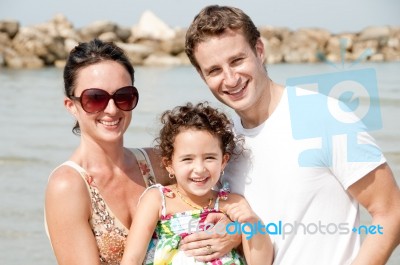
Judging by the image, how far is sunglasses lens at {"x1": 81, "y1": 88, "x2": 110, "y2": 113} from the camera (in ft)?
11.7

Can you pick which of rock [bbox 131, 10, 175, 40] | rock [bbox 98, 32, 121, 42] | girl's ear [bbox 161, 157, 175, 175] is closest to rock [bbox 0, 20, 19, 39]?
rock [bbox 98, 32, 121, 42]

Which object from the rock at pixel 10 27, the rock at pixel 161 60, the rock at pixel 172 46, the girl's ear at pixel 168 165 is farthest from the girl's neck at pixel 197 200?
the rock at pixel 172 46

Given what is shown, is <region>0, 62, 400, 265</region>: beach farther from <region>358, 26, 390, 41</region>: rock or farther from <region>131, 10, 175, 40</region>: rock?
<region>131, 10, 175, 40</region>: rock

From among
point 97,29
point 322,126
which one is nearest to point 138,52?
point 97,29

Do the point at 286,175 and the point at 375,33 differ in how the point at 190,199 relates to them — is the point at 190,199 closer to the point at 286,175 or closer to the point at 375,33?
the point at 286,175

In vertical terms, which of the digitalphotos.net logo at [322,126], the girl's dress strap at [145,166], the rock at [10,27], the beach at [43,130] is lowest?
the beach at [43,130]

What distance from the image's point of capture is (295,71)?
2775cm

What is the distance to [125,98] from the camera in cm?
363

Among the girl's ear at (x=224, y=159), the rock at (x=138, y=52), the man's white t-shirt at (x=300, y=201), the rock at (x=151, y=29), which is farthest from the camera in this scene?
the rock at (x=151, y=29)

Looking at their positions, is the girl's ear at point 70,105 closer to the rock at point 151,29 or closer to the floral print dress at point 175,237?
the floral print dress at point 175,237

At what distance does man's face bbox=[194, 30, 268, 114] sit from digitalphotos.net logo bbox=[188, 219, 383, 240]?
62 centimetres

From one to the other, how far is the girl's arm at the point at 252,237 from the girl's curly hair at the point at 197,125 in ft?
1.10

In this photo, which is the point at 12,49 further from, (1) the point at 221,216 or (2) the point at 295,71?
(1) the point at 221,216

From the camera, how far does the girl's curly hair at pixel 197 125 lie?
361 centimetres
